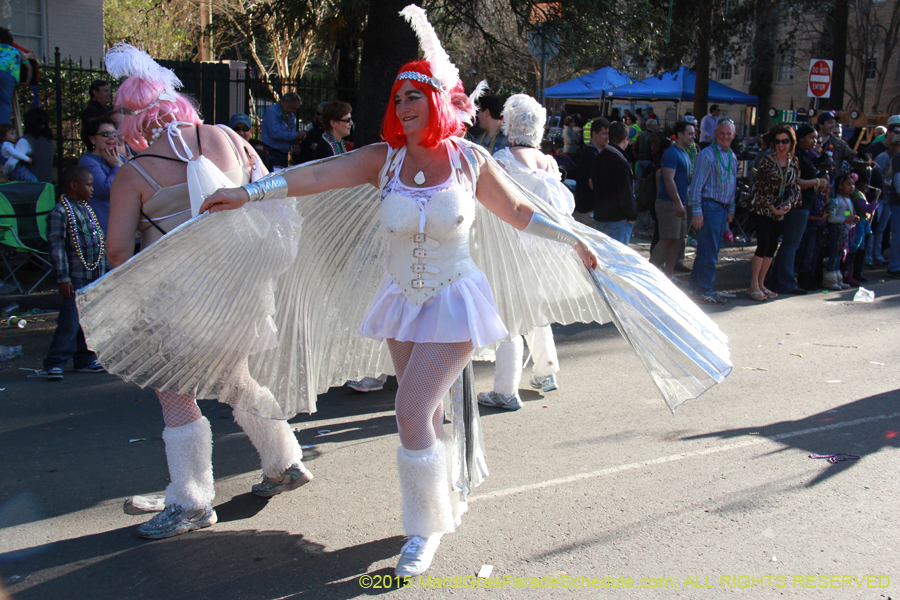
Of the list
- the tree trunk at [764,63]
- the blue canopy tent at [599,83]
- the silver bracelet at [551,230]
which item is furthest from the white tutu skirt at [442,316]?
the tree trunk at [764,63]

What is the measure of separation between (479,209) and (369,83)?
4.63 m

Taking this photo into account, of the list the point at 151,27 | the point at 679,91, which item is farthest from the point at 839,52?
the point at 151,27

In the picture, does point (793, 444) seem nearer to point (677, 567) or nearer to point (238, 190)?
point (677, 567)

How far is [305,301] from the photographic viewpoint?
12.0 feet

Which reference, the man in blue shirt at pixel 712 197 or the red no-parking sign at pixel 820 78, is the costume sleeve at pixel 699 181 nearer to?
the man in blue shirt at pixel 712 197

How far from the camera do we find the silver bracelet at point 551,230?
10.8 feet

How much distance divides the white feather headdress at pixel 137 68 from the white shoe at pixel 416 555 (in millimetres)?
2311

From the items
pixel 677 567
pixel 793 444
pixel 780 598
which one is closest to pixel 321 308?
pixel 677 567

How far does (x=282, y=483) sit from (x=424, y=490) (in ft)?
3.65

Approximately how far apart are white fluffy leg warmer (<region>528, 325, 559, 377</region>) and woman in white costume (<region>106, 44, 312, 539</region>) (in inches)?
100.0

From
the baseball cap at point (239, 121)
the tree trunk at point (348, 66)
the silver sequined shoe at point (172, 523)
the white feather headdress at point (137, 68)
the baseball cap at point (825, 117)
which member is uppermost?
the tree trunk at point (348, 66)

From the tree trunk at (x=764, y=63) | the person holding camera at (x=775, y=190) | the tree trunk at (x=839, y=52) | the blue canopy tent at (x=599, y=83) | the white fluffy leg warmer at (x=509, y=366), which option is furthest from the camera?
the tree trunk at (x=764, y=63)

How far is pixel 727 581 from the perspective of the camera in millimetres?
3133

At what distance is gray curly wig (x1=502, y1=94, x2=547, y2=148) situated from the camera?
5.47 m
